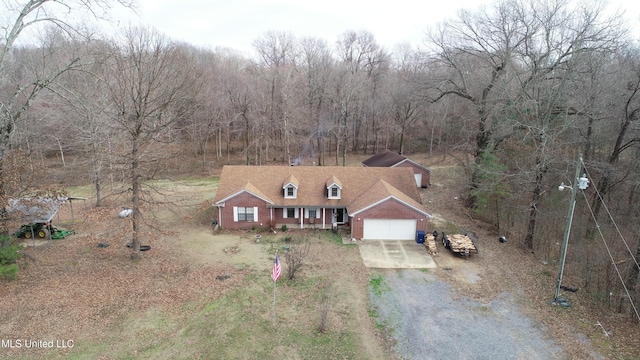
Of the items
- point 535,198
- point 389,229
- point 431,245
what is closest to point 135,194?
point 389,229

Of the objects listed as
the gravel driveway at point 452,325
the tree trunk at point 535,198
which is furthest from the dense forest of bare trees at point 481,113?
the gravel driveway at point 452,325

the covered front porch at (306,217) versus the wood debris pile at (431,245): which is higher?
the covered front porch at (306,217)

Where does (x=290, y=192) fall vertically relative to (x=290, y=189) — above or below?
below

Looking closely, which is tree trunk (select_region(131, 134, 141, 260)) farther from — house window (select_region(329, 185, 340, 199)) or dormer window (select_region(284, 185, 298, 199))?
house window (select_region(329, 185, 340, 199))

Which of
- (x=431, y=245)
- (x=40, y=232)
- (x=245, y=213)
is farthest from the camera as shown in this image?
(x=245, y=213)

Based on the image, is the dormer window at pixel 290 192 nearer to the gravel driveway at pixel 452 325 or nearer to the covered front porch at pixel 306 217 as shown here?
the covered front porch at pixel 306 217

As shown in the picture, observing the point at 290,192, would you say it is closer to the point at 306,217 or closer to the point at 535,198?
the point at 306,217
